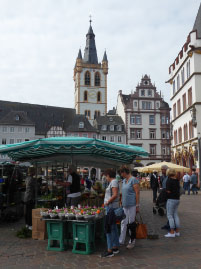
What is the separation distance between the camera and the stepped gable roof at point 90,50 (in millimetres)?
77438

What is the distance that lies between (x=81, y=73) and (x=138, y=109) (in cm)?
2428

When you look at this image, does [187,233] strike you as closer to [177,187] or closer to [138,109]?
[177,187]

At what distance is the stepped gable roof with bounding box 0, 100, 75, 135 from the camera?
63.1 metres

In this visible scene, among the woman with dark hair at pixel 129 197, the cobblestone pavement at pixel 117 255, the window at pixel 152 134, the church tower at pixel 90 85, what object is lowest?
the cobblestone pavement at pixel 117 255

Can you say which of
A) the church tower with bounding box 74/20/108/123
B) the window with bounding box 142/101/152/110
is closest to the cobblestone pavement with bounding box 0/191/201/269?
the window with bounding box 142/101/152/110

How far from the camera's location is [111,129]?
58.6 m

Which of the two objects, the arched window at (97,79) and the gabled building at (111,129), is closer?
the gabled building at (111,129)

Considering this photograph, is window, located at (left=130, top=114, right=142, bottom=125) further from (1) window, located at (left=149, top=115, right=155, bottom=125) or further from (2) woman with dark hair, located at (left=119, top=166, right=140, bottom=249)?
(2) woman with dark hair, located at (left=119, top=166, right=140, bottom=249)

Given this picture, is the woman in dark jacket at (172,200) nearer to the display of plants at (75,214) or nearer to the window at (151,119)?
the display of plants at (75,214)

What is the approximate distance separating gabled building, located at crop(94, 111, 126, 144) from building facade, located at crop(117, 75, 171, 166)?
187cm

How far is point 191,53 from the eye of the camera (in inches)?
1086

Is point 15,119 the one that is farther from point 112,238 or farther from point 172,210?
point 112,238

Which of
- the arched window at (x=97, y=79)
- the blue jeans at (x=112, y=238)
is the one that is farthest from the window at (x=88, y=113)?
the blue jeans at (x=112, y=238)

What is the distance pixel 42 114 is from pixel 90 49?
2366 cm
